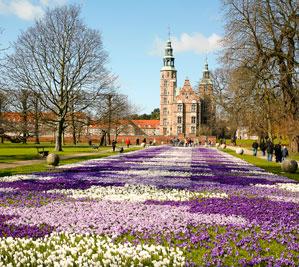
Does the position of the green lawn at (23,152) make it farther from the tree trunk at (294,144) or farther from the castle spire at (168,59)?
the castle spire at (168,59)

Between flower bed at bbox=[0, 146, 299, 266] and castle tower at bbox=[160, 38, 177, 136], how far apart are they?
142 meters

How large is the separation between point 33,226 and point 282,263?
574 centimetres

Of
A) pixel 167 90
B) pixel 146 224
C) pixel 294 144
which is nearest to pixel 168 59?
pixel 167 90

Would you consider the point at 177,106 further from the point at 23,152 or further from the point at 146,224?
the point at 146,224

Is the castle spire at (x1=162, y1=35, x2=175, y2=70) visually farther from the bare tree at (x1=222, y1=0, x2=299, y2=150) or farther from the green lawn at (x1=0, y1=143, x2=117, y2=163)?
the bare tree at (x1=222, y1=0, x2=299, y2=150)

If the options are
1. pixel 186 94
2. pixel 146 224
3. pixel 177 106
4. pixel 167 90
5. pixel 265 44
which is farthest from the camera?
pixel 167 90

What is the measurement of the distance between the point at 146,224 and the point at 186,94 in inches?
5766

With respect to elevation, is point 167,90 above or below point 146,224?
above

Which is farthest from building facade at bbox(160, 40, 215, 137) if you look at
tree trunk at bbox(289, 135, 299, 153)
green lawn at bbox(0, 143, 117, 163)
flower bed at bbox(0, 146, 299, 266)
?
flower bed at bbox(0, 146, 299, 266)

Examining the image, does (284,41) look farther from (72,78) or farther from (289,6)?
(72,78)

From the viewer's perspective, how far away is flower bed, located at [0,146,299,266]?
8.11m

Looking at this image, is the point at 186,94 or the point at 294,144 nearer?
the point at 294,144

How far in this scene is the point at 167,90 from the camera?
163 meters

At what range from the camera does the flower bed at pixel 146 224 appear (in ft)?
26.6
